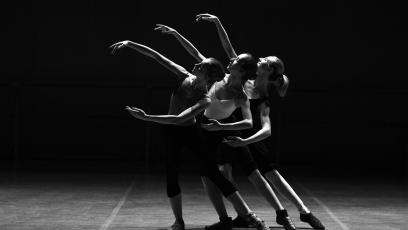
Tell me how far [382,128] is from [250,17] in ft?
8.90

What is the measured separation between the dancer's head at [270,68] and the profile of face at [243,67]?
0.90ft

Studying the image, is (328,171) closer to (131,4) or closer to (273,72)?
(131,4)

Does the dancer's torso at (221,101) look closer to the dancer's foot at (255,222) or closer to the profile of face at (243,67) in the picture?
the profile of face at (243,67)

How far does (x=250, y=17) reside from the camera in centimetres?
1230

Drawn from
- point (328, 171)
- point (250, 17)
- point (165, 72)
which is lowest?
point (328, 171)

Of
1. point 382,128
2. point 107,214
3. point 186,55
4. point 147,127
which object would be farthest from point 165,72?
point 107,214

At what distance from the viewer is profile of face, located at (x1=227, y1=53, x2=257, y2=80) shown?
5793 millimetres

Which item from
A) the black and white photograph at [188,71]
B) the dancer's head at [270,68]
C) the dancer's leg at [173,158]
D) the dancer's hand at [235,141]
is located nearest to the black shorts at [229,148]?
the dancer's leg at [173,158]

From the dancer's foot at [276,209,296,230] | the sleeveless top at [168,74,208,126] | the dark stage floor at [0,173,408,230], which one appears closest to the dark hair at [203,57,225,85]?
the sleeveless top at [168,74,208,126]

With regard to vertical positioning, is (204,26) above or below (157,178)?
above

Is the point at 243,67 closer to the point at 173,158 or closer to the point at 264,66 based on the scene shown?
the point at 264,66

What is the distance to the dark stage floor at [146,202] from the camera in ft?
20.9

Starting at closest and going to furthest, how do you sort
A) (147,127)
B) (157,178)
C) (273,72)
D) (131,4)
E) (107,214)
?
(273,72) → (107,214) → (157,178) → (147,127) → (131,4)

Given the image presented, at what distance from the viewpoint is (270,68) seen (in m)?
6.10
